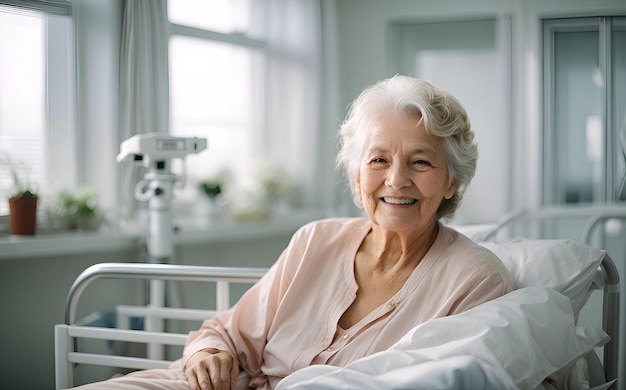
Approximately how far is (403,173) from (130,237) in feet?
5.53

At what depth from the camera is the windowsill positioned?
2521 millimetres

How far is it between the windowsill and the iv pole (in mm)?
249

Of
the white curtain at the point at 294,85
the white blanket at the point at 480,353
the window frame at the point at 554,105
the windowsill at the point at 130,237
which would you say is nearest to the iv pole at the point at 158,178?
the windowsill at the point at 130,237

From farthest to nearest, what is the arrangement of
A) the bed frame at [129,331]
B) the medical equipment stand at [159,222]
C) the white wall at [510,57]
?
the white wall at [510,57], the medical equipment stand at [159,222], the bed frame at [129,331]

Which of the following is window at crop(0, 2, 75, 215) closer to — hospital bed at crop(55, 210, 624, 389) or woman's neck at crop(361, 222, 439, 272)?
hospital bed at crop(55, 210, 624, 389)

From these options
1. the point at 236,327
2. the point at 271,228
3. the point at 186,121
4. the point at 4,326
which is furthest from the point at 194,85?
the point at 236,327

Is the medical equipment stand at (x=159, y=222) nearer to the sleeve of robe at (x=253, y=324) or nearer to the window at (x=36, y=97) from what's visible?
the window at (x=36, y=97)

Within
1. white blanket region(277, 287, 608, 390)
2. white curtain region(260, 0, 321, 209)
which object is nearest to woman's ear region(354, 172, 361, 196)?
white blanket region(277, 287, 608, 390)

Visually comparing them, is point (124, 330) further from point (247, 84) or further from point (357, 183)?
point (247, 84)

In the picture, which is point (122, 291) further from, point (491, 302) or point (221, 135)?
point (491, 302)

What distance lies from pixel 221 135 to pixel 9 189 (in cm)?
121

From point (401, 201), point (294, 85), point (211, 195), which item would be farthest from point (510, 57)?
point (401, 201)

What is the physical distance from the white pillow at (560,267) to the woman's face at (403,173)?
243mm

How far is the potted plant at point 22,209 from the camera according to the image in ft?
8.37
